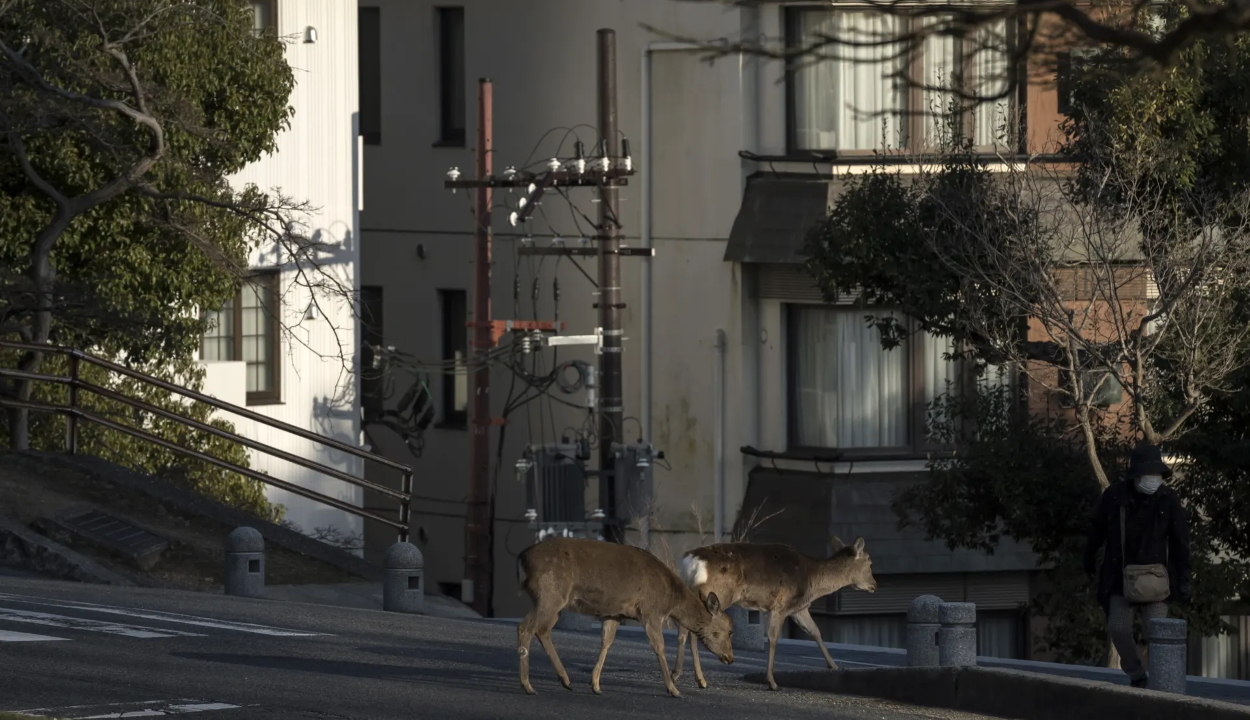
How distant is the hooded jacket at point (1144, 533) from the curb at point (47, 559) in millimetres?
9381

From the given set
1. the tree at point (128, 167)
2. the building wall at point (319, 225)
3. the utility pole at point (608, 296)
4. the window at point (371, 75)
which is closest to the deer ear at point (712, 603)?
the tree at point (128, 167)

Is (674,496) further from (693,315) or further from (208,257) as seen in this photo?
(208,257)

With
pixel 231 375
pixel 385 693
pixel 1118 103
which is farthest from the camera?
pixel 231 375

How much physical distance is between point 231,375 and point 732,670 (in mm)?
15604

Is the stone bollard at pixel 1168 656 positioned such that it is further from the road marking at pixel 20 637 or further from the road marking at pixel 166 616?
the road marking at pixel 20 637

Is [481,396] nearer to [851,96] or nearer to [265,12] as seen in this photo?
[265,12]

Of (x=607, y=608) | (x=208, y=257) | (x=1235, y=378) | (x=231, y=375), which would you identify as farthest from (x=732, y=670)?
(x=231, y=375)

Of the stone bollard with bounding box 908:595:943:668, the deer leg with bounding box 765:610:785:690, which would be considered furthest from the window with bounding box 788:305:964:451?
the deer leg with bounding box 765:610:785:690

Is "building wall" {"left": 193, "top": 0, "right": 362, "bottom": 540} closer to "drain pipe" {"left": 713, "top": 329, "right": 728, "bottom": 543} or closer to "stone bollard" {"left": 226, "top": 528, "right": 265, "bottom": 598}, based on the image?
"drain pipe" {"left": 713, "top": 329, "right": 728, "bottom": 543}

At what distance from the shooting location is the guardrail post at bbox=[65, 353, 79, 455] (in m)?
22.1

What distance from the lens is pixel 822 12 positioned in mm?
30828

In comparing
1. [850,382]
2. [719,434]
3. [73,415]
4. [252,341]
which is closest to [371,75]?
[252,341]

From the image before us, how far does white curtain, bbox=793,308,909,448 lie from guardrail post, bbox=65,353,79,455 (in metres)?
11.9

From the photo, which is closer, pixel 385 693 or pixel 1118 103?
pixel 385 693
